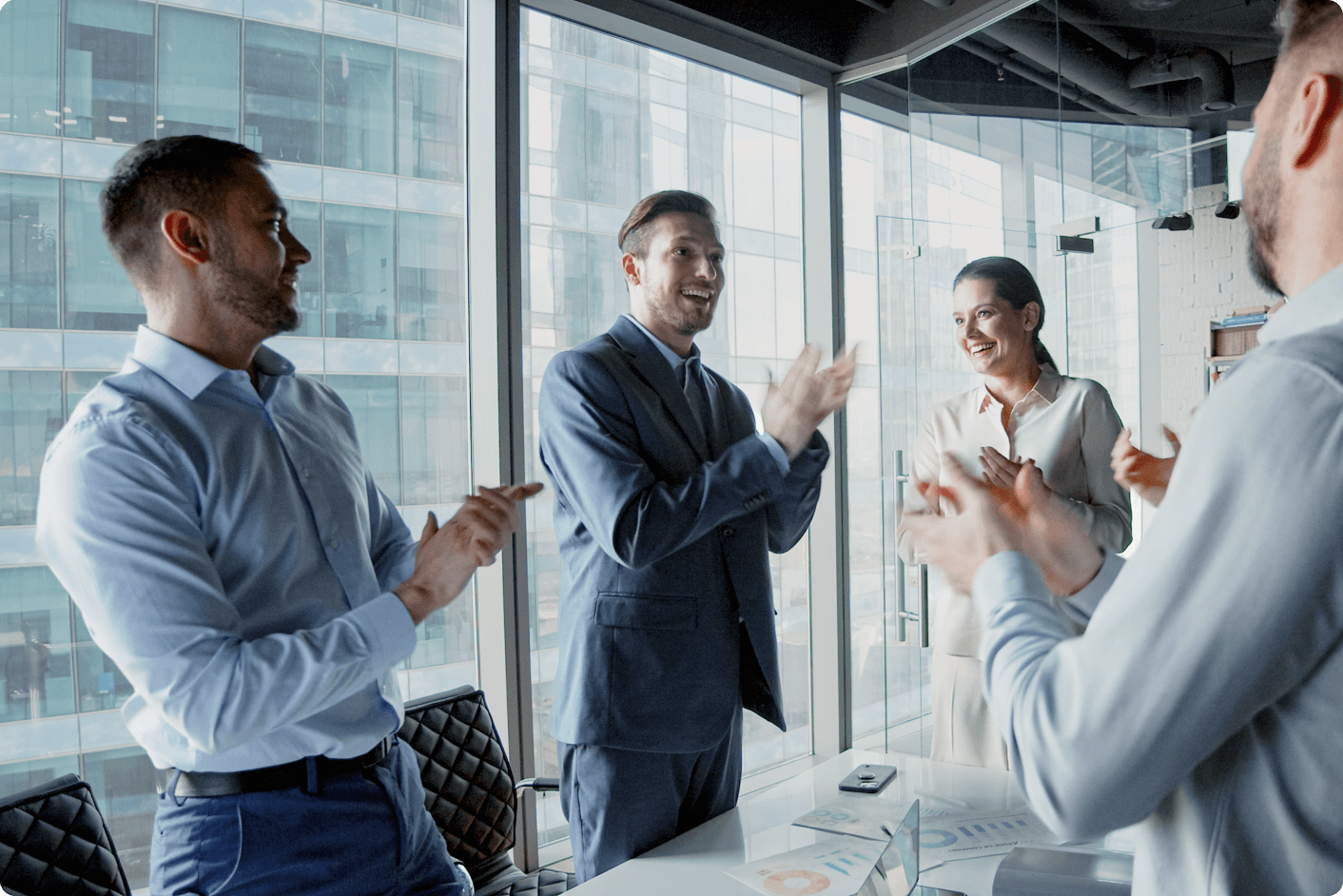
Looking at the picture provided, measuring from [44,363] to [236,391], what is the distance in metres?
1.10

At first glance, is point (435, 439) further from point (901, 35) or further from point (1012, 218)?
point (901, 35)

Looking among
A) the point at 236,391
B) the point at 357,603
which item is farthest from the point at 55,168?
the point at 357,603

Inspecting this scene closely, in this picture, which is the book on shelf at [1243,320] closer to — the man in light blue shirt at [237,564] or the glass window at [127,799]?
the man in light blue shirt at [237,564]

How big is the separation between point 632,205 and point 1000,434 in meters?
1.99

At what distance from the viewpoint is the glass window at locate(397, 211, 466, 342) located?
111 inches

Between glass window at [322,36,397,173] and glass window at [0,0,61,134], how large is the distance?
672mm

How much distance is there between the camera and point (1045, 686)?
0.63 m

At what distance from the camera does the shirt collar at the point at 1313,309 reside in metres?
0.62

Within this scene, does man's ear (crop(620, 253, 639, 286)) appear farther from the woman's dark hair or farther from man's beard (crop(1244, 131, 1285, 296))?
man's beard (crop(1244, 131, 1285, 296))

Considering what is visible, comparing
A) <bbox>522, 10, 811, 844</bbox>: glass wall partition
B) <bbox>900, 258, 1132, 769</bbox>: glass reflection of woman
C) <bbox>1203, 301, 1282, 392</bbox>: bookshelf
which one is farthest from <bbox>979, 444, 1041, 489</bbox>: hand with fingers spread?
<bbox>522, 10, 811, 844</bbox>: glass wall partition

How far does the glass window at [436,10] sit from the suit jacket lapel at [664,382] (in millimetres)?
1550

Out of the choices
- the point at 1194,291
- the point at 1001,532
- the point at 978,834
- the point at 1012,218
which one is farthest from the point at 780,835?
the point at 1012,218

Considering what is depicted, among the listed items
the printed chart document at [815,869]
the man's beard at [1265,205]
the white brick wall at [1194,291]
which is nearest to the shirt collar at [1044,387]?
the white brick wall at [1194,291]

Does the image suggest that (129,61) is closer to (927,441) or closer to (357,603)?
(357,603)
